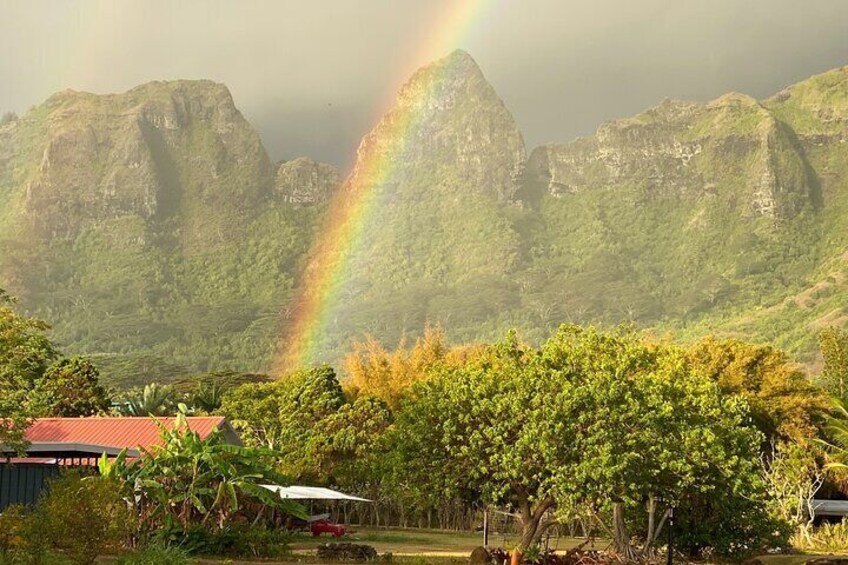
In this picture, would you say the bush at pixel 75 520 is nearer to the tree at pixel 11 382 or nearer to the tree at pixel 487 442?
the tree at pixel 11 382

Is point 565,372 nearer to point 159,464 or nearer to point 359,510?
point 159,464

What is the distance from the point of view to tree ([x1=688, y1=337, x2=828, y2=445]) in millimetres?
62250

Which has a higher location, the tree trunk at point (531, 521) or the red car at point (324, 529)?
the tree trunk at point (531, 521)

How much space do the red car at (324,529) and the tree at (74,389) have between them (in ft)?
77.7

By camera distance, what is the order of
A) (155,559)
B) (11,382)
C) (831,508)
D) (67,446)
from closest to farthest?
(155,559) < (67,446) < (11,382) < (831,508)

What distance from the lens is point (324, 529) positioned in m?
52.9

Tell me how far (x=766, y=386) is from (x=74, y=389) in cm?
4493

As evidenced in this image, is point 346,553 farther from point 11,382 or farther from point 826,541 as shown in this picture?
point 826,541

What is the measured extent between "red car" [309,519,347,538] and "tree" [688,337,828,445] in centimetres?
2242

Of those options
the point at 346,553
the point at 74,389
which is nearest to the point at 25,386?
the point at 346,553

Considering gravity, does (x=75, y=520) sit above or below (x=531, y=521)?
above

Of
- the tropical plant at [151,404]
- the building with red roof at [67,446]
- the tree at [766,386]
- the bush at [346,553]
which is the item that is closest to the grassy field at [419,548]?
the bush at [346,553]

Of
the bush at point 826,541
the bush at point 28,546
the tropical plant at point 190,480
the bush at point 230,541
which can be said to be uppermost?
the tropical plant at point 190,480

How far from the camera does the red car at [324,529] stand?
173 ft
